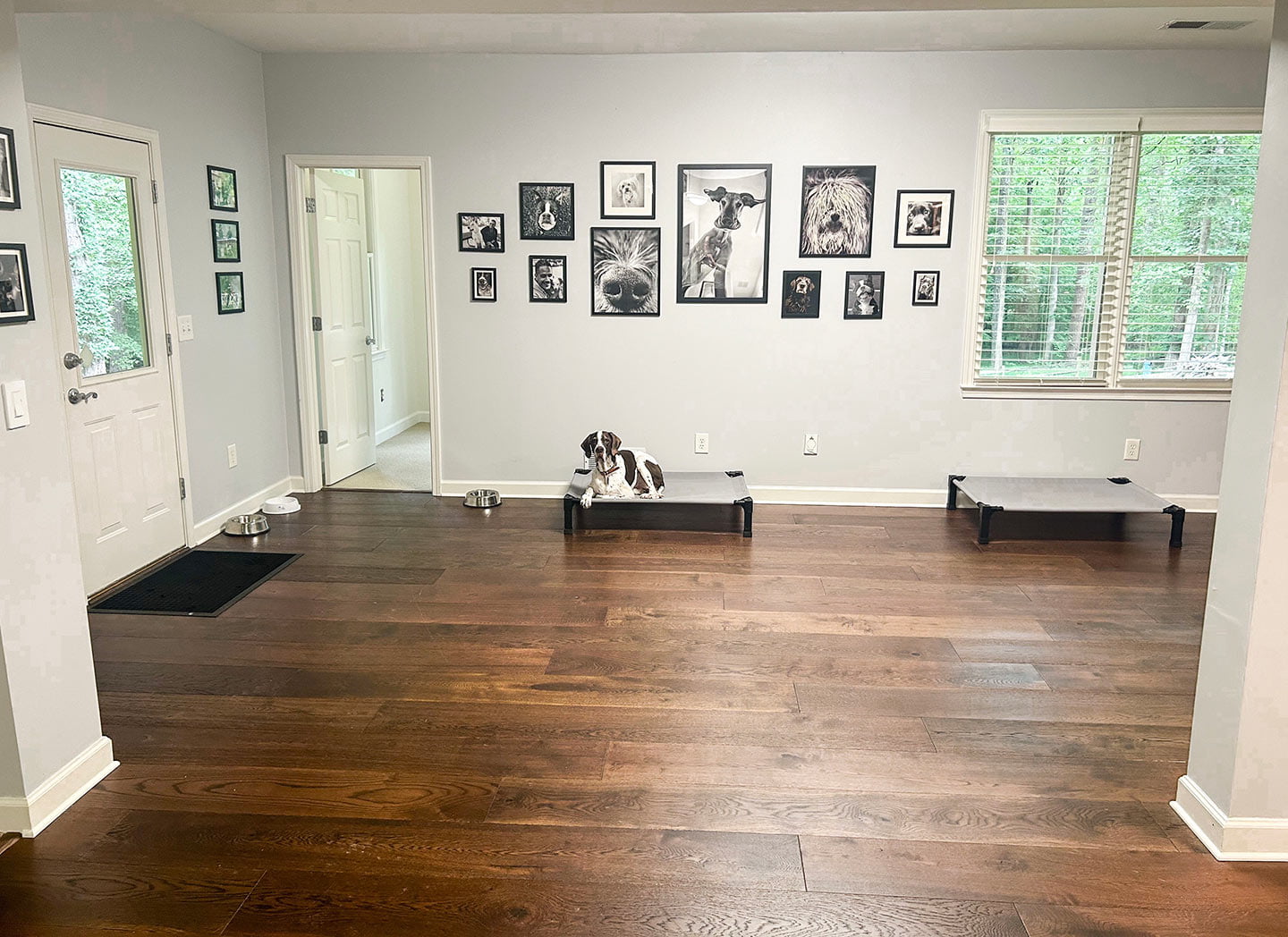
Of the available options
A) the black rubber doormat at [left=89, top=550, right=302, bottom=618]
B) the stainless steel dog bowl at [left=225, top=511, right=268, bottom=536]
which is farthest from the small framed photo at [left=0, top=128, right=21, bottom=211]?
the stainless steel dog bowl at [left=225, top=511, right=268, bottom=536]

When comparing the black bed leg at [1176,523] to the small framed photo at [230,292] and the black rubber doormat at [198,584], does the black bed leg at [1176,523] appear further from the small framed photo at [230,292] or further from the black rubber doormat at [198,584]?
the small framed photo at [230,292]

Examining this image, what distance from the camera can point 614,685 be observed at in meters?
3.43

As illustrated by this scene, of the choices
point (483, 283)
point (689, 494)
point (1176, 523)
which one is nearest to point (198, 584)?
point (483, 283)

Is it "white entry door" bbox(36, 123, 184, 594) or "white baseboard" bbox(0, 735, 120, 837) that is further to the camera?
"white entry door" bbox(36, 123, 184, 594)

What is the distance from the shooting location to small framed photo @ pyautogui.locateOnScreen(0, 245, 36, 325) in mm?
2357

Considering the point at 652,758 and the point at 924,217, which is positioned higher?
the point at 924,217

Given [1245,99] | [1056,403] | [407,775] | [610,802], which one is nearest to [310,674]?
[407,775]

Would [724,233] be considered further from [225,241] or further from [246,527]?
[246,527]

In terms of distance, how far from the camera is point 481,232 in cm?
583

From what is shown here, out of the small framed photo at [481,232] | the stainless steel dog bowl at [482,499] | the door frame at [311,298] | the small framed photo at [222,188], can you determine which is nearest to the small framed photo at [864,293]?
the small framed photo at [481,232]

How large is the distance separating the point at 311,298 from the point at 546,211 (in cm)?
160

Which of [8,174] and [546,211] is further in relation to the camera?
[546,211]

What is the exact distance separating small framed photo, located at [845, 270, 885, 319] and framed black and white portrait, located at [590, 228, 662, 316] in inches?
44.8

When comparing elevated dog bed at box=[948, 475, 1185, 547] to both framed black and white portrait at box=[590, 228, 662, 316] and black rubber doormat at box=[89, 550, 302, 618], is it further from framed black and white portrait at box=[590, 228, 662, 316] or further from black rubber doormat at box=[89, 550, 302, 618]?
black rubber doormat at box=[89, 550, 302, 618]
